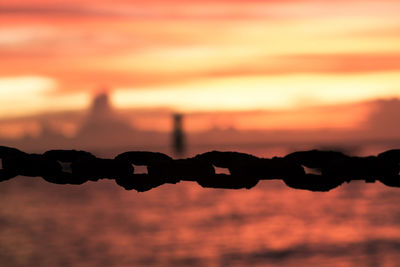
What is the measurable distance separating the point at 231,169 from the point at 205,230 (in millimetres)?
43221

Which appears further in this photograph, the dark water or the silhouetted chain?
the dark water

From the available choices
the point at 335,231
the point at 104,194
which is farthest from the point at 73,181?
the point at 104,194

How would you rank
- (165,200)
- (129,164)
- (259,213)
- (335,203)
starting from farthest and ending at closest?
1. (165,200)
2. (335,203)
3. (259,213)
4. (129,164)

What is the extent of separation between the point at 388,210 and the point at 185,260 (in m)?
28.8

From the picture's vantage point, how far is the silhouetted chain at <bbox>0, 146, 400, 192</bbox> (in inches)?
98.7

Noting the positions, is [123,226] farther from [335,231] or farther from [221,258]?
[221,258]

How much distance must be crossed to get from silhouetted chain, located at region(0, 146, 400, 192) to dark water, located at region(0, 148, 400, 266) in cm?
2995

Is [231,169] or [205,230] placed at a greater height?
[205,230]

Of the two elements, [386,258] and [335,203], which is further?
[335,203]

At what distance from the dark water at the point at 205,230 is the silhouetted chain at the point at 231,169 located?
2995 centimetres

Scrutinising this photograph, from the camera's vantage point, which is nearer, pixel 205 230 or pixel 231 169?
pixel 231 169

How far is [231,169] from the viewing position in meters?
2.53

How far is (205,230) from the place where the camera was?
45.4 metres

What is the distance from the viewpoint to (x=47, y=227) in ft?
160
